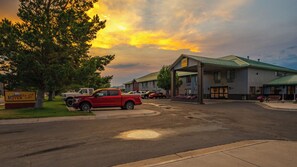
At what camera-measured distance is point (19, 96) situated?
1928cm

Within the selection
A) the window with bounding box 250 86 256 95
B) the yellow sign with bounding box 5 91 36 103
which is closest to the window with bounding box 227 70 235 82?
the window with bounding box 250 86 256 95

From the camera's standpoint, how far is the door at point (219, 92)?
36606 mm

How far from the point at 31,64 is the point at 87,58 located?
4.75 m

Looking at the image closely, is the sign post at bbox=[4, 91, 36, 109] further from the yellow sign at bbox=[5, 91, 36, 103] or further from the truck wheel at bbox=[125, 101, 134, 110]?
the truck wheel at bbox=[125, 101, 134, 110]

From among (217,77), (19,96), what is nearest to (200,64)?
(217,77)

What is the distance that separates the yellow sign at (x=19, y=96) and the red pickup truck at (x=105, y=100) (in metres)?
6.42

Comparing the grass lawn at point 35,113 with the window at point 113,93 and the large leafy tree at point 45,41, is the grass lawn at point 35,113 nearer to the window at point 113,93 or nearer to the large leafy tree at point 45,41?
the large leafy tree at point 45,41

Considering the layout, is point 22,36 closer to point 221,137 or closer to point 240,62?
point 221,137

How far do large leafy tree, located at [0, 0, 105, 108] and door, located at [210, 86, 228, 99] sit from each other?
2839 cm

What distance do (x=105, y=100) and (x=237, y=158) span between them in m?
13.7

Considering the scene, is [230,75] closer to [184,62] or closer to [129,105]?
[184,62]

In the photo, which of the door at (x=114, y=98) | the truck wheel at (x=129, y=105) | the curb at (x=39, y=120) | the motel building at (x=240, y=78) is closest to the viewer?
the curb at (x=39, y=120)

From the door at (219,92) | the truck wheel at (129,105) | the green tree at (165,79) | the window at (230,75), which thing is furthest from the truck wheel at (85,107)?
the green tree at (165,79)

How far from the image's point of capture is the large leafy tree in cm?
1498
